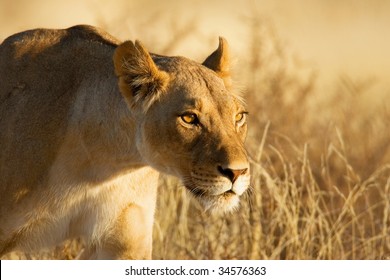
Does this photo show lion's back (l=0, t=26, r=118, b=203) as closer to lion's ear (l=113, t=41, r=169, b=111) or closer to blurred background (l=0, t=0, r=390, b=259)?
lion's ear (l=113, t=41, r=169, b=111)

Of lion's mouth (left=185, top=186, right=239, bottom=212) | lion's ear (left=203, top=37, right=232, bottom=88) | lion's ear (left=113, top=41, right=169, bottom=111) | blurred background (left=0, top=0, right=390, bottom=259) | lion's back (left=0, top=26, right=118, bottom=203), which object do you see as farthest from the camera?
blurred background (left=0, top=0, right=390, bottom=259)

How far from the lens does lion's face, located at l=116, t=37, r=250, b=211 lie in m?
5.97

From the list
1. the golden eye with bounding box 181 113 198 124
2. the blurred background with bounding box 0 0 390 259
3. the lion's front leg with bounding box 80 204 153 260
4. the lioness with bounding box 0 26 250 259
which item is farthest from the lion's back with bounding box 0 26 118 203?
the blurred background with bounding box 0 0 390 259

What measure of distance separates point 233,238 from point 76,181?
1.74m

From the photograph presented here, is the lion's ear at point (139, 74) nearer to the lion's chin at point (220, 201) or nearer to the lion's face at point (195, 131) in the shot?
the lion's face at point (195, 131)

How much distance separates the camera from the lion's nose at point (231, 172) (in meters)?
5.91

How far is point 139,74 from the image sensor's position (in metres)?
6.28

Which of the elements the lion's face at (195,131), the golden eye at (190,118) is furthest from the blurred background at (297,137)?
the golden eye at (190,118)

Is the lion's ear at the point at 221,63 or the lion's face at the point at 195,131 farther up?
the lion's ear at the point at 221,63

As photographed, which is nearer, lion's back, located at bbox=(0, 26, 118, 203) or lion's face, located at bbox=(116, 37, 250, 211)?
lion's face, located at bbox=(116, 37, 250, 211)

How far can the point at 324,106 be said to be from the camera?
415 inches

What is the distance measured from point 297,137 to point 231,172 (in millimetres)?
4111

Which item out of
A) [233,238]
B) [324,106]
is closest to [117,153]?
[233,238]

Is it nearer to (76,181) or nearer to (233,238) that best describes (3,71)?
(76,181)
